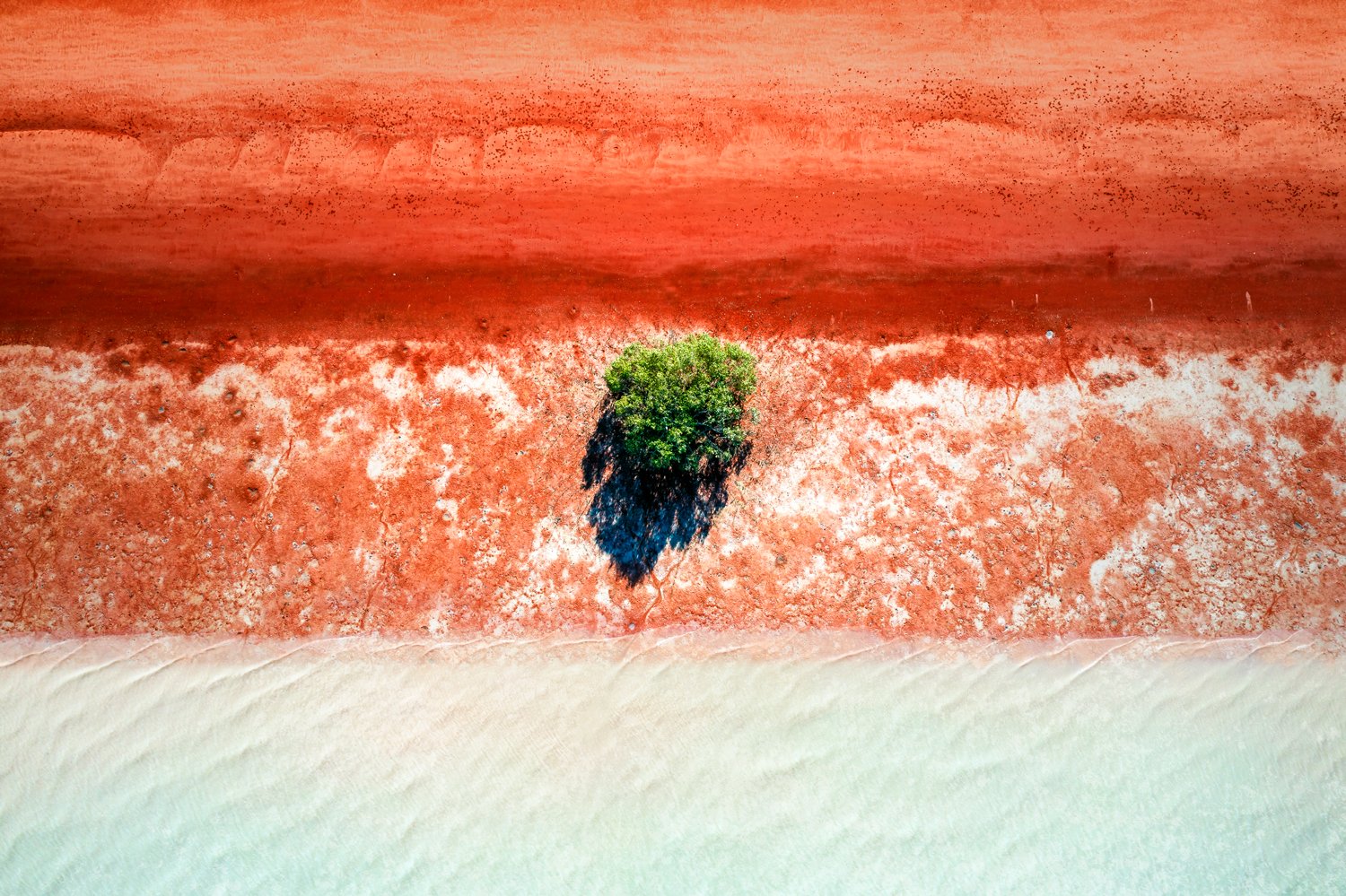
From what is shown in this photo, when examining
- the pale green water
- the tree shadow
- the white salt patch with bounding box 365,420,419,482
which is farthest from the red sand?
the pale green water

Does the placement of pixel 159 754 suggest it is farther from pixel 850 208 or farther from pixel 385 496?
pixel 850 208

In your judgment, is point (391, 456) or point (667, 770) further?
point (391, 456)

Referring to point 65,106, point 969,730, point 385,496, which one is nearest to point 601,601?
point 385,496

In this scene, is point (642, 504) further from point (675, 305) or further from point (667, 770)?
point (667, 770)

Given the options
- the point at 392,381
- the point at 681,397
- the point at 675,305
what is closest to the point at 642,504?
the point at 681,397

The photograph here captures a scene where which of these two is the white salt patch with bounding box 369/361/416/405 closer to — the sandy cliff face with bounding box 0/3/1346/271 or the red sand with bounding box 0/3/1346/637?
the red sand with bounding box 0/3/1346/637

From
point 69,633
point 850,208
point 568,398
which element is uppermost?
point 850,208
